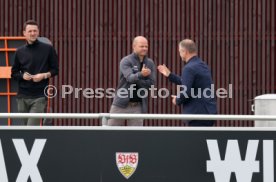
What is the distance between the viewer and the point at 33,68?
44.9ft

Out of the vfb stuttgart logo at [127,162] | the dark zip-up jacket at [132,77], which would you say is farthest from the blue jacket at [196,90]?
the vfb stuttgart logo at [127,162]

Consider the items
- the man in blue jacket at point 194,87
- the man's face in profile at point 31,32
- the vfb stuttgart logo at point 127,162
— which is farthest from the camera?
the man's face in profile at point 31,32

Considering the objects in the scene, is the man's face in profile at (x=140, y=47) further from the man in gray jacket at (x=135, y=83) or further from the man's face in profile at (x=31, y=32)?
the man's face in profile at (x=31, y=32)

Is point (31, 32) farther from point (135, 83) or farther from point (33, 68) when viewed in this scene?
point (135, 83)

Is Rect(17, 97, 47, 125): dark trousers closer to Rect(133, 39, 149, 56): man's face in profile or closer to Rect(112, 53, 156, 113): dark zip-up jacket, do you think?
Rect(112, 53, 156, 113): dark zip-up jacket

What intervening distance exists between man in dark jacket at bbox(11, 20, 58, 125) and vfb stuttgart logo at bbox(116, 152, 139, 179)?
11.8 ft

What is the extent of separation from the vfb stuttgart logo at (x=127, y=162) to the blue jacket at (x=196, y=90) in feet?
6.87

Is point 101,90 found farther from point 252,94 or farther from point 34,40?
point 34,40

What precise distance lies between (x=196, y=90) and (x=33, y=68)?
99.9 inches

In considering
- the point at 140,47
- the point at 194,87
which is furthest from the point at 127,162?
the point at 140,47

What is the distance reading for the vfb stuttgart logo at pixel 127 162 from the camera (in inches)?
399

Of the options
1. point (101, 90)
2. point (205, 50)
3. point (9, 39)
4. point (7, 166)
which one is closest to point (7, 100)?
point (9, 39)

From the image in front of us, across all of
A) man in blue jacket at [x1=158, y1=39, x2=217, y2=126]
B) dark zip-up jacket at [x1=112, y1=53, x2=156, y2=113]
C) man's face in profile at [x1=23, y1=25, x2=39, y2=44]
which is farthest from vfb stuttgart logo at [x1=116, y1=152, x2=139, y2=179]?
man's face in profile at [x1=23, y1=25, x2=39, y2=44]

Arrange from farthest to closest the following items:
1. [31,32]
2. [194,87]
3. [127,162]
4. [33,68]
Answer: [33,68], [31,32], [194,87], [127,162]
